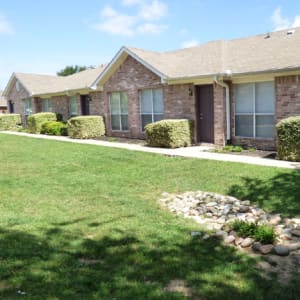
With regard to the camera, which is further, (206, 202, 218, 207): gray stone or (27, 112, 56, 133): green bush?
(27, 112, 56, 133): green bush

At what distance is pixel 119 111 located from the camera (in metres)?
17.5

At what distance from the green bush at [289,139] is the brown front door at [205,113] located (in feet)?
12.7

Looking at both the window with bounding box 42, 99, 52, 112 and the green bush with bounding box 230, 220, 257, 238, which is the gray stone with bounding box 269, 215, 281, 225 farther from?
the window with bounding box 42, 99, 52, 112

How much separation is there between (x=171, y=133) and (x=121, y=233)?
8263 mm

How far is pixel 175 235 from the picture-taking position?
495cm

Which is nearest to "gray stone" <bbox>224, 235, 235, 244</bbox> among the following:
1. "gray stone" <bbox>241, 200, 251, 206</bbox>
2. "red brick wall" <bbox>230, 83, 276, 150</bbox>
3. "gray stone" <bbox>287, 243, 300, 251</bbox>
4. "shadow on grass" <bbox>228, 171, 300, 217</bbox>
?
"gray stone" <bbox>287, 243, 300, 251</bbox>

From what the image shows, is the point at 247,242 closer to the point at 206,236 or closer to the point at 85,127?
the point at 206,236

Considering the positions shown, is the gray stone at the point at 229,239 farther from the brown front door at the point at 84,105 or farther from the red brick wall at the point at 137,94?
the brown front door at the point at 84,105

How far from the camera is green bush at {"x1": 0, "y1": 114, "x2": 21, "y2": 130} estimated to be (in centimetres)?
2545

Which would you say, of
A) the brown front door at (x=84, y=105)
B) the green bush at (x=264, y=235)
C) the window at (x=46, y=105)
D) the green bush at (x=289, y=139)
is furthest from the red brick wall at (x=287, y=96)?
the window at (x=46, y=105)

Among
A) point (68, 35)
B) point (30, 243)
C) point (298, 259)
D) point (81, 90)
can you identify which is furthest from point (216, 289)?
point (68, 35)

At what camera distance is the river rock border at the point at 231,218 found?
14.7 ft

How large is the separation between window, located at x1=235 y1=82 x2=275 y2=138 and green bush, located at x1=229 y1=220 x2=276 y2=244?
7.44 meters

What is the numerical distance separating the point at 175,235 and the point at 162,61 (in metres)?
12.0
